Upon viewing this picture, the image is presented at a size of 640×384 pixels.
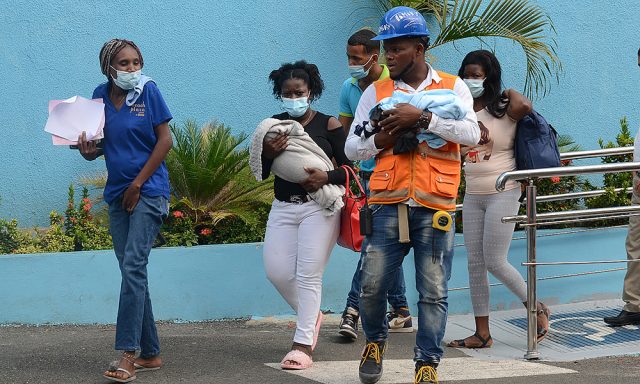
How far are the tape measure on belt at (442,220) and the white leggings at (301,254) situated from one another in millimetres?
1291

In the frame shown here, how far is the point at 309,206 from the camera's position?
20.6ft

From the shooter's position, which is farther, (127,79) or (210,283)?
(210,283)

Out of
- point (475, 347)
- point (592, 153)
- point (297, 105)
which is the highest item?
point (297, 105)

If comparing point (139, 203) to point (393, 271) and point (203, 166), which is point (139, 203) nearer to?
point (393, 271)

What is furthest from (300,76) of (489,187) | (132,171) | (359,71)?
(489,187)

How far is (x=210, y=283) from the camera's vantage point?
7.91 m

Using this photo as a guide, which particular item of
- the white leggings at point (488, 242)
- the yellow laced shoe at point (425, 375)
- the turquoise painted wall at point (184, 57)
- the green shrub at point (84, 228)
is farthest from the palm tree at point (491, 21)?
the yellow laced shoe at point (425, 375)

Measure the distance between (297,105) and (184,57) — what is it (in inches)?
111

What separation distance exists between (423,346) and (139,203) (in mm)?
1825

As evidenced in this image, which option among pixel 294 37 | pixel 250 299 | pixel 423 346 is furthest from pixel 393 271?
pixel 294 37

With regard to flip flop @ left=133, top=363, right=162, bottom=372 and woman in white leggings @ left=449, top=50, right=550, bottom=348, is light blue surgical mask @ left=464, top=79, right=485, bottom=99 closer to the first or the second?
woman in white leggings @ left=449, top=50, right=550, bottom=348

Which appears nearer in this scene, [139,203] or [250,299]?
[139,203]

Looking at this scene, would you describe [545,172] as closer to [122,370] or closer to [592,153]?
[592,153]

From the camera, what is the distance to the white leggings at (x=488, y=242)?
22.1 ft
